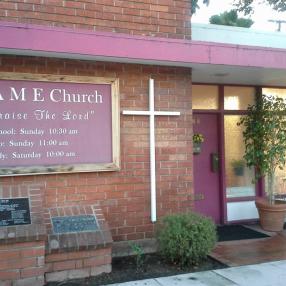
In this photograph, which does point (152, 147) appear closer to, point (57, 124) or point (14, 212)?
point (57, 124)

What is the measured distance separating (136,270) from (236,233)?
8.26 ft

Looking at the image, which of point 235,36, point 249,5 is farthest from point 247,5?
point 235,36

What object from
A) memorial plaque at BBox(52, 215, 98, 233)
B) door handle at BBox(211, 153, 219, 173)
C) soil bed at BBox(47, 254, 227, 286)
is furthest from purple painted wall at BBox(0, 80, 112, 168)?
door handle at BBox(211, 153, 219, 173)

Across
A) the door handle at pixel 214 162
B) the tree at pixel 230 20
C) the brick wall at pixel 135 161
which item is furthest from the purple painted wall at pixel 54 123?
the tree at pixel 230 20

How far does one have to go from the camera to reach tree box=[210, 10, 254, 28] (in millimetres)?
18203

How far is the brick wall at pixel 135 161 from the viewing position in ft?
18.1

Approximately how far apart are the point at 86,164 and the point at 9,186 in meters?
1.00

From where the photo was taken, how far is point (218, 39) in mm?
7098

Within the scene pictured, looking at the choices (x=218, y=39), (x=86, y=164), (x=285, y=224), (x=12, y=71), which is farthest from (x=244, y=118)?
(x=12, y=71)

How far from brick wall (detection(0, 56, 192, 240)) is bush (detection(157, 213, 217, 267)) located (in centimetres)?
64

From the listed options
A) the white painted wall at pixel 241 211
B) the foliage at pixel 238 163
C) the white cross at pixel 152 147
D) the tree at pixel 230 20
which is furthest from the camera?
the tree at pixel 230 20

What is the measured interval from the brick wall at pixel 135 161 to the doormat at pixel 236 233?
3.77 feet

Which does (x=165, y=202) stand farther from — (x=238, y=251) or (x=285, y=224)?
(x=285, y=224)

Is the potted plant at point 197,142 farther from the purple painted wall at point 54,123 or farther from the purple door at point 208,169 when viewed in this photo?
→ the purple painted wall at point 54,123
